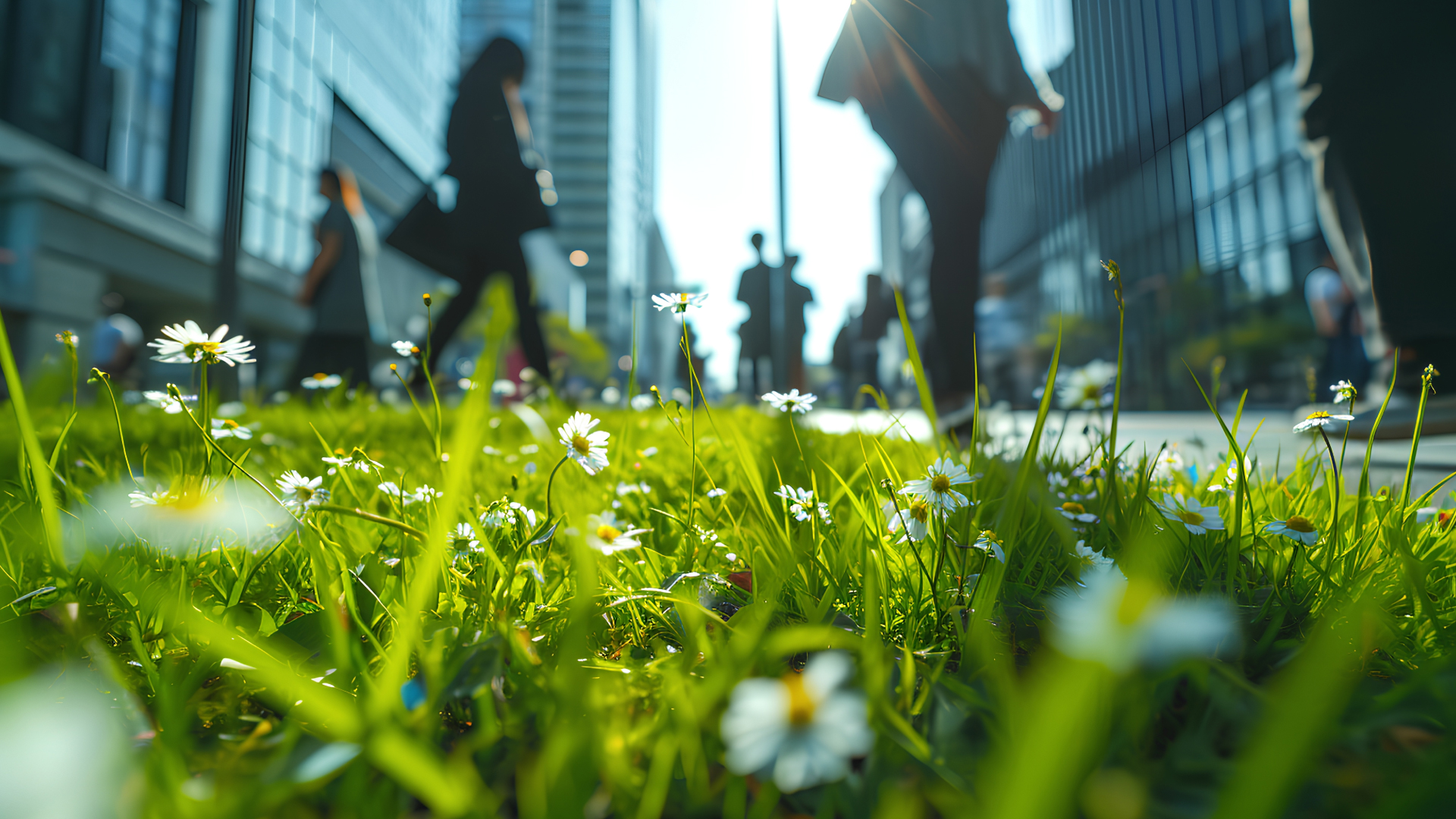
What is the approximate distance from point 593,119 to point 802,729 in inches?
2451

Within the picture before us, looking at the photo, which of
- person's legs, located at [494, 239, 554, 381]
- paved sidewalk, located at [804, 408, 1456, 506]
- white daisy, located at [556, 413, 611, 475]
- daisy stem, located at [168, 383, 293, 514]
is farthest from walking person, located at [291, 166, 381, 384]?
white daisy, located at [556, 413, 611, 475]

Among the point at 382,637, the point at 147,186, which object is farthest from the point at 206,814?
the point at 147,186

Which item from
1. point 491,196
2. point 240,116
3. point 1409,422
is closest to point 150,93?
point 491,196

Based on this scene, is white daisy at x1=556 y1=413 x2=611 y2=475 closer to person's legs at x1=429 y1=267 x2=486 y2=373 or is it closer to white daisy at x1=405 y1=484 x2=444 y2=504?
white daisy at x1=405 y1=484 x2=444 y2=504

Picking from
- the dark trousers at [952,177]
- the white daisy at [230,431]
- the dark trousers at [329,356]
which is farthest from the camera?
the dark trousers at [329,356]

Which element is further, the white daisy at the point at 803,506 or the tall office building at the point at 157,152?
the tall office building at the point at 157,152

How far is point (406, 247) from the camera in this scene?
4090 millimetres

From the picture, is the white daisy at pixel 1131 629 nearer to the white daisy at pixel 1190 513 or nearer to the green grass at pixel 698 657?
the green grass at pixel 698 657

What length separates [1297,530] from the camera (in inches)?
29.7

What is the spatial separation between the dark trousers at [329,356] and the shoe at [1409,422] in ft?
16.7

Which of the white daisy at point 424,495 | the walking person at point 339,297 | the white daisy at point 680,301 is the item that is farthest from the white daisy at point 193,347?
the walking person at point 339,297

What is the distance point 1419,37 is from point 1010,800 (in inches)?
95.7

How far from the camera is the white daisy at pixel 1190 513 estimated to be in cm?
80

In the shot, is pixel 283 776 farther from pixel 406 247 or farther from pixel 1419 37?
pixel 406 247
